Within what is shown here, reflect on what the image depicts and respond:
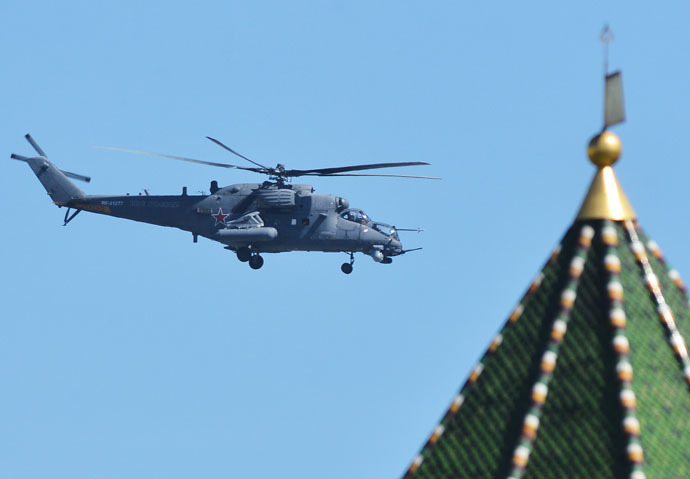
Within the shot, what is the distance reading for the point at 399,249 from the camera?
205ft

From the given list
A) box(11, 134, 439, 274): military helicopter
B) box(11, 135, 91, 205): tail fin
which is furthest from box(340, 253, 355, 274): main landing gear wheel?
box(11, 135, 91, 205): tail fin

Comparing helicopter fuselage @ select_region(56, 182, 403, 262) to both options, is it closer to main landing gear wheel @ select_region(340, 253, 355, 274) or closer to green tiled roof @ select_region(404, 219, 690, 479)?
main landing gear wheel @ select_region(340, 253, 355, 274)

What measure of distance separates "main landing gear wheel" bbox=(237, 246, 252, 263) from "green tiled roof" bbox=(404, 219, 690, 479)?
48585 millimetres

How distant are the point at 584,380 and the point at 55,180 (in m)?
58.6

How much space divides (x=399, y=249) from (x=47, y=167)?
18.5 meters

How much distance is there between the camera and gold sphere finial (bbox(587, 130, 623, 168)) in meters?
13.9

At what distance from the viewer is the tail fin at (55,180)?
226ft

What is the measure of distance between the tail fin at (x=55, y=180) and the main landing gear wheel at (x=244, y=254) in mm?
9316

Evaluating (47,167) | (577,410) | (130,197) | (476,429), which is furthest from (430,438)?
(47,167)

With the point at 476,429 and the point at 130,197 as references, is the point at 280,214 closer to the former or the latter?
the point at 130,197

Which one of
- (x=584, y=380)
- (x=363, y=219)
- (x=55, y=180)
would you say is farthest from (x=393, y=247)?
(x=584, y=380)

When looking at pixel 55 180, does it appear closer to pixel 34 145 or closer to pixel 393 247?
→ pixel 34 145

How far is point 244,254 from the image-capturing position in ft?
206

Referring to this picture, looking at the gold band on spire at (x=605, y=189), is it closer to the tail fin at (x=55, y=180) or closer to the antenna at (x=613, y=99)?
the antenna at (x=613, y=99)
